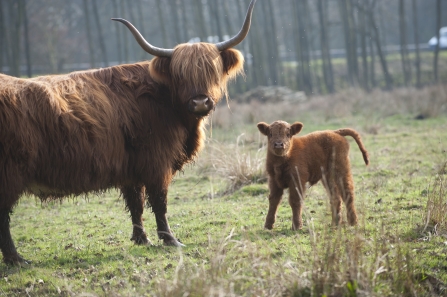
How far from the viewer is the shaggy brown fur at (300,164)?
6.29 metres

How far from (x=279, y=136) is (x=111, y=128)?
1724 mm

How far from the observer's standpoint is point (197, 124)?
21.3 ft

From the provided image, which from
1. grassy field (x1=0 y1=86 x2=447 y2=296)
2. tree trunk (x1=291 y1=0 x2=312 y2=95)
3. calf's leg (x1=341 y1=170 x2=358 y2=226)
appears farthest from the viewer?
tree trunk (x1=291 y1=0 x2=312 y2=95)

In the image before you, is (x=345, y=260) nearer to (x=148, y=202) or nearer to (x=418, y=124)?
(x=148, y=202)

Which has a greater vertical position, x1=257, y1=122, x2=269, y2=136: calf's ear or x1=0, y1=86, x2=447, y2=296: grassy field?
x1=257, y1=122, x2=269, y2=136: calf's ear

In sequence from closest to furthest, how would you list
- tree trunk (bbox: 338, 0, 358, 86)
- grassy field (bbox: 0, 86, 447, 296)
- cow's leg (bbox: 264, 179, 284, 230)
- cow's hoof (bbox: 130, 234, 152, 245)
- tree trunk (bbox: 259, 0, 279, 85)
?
grassy field (bbox: 0, 86, 447, 296) → cow's hoof (bbox: 130, 234, 152, 245) → cow's leg (bbox: 264, 179, 284, 230) → tree trunk (bbox: 338, 0, 358, 86) → tree trunk (bbox: 259, 0, 279, 85)

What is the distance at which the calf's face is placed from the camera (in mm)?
6191

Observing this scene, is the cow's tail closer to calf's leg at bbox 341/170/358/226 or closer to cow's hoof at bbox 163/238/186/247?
calf's leg at bbox 341/170/358/226

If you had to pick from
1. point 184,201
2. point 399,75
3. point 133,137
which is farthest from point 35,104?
point 399,75

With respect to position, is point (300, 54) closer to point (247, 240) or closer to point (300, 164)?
point (300, 164)

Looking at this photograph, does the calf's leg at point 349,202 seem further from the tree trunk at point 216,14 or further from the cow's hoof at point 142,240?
the tree trunk at point 216,14

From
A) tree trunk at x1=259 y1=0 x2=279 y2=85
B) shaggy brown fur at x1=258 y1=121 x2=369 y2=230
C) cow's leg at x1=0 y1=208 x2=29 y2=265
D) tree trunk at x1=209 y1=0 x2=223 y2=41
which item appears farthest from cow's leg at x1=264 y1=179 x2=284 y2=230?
tree trunk at x1=259 y1=0 x2=279 y2=85

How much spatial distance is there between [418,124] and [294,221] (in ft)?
37.7

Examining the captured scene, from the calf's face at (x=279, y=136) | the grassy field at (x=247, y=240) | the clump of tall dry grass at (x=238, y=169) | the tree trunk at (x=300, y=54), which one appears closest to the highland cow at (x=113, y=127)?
the grassy field at (x=247, y=240)
